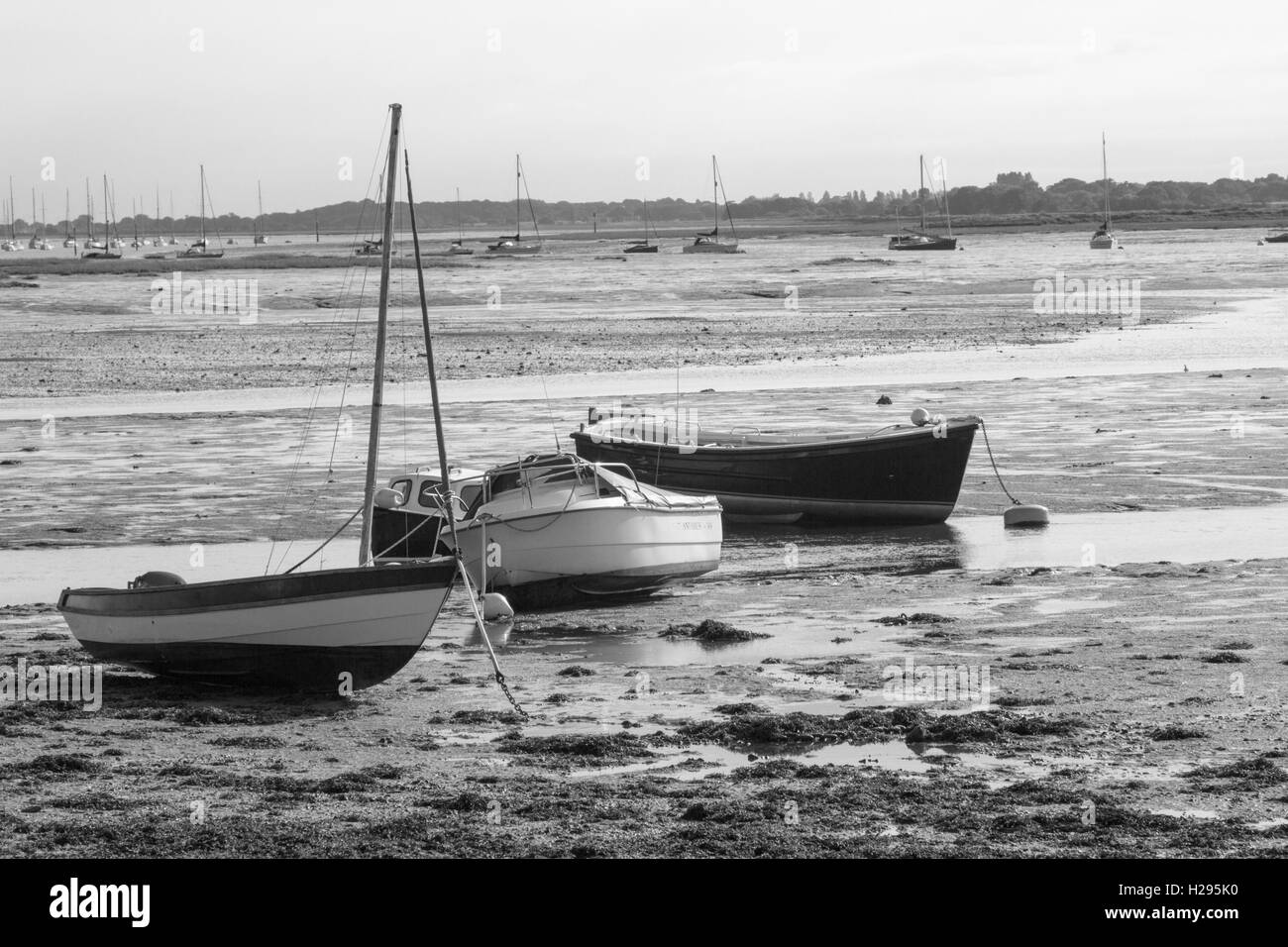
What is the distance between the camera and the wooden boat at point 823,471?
23188 mm

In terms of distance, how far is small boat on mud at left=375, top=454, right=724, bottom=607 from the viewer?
59.1ft

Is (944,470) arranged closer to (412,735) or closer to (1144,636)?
(1144,636)

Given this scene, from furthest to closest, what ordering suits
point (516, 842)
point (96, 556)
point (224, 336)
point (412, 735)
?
point (224, 336) < point (96, 556) < point (412, 735) < point (516, 842)

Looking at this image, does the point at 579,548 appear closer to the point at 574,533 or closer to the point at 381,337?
the point at 574,533

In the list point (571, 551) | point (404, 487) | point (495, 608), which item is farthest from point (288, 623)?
point (404, 487)

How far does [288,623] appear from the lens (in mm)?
13656

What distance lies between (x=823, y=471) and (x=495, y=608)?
754 cm

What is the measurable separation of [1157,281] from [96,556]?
228 feet

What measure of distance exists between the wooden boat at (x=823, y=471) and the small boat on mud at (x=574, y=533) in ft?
14.9

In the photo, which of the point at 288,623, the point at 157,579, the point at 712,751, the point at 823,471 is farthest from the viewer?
the point at 823,471

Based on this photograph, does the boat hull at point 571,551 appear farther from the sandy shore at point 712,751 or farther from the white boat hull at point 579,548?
the sandy shore at point 712,751

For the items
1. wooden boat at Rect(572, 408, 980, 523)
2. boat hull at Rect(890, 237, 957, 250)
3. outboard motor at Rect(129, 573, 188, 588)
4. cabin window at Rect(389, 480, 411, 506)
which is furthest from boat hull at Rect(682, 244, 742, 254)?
outboard motor at Rect(129, 573, 188, 588)
